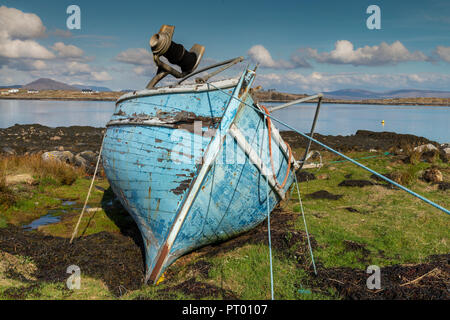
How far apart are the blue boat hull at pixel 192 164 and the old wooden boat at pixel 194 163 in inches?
0.6

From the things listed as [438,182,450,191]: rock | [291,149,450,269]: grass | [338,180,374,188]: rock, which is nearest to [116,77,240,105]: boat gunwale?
[291,149,450,269]: grass

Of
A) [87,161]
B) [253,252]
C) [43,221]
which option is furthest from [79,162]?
[253,252]

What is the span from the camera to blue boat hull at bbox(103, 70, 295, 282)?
4.96m

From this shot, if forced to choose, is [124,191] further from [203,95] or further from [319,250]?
[319,250]

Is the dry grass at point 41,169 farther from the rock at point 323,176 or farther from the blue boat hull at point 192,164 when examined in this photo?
the rock at point 323,176

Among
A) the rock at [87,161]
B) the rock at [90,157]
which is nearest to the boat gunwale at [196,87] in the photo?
the rock at [87,161]

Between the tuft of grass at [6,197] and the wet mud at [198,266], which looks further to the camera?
the tuft of grass at [6,197]

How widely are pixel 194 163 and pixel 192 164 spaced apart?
0.04 metres

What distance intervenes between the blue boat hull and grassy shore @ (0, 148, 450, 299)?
24.4 inches

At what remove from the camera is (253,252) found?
18.1 feet

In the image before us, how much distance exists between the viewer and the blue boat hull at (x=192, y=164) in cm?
496

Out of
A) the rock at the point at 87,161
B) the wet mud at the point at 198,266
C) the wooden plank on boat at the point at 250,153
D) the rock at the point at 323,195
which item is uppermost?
the wooden plank on boat at the point at 250,153

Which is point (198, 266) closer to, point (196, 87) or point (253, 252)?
point (253, 252)
